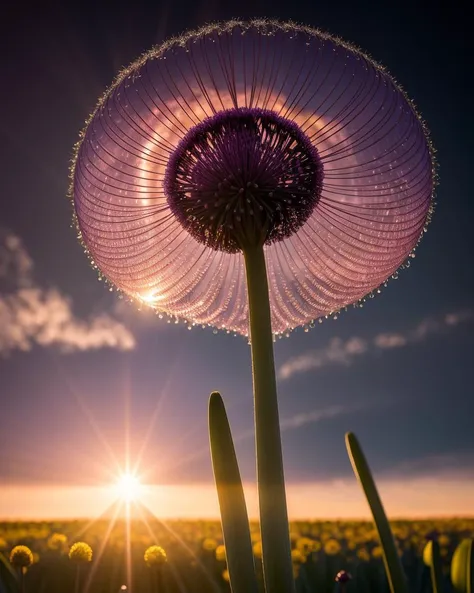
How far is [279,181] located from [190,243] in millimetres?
1548

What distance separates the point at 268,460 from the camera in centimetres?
371

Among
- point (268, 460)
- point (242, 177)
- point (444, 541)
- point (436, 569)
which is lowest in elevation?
point (444, 541)

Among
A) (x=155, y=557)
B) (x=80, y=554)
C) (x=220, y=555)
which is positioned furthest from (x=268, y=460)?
(x=220, y=555)

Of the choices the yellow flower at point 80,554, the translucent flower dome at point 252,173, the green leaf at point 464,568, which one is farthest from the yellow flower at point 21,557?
the green leaf at point 464,568

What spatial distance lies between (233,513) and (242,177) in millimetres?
2390

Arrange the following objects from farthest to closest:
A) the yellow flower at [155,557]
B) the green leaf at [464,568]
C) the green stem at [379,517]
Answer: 1. the yellow flower at [155,557]
2. the green leaf at [464,568]
3. the green stem at [379,517]

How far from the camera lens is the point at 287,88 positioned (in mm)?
4766

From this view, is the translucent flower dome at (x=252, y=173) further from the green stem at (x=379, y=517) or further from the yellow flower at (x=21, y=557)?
the yellow flower at (x=21, y=557)

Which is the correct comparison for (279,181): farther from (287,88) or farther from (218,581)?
(218,581)

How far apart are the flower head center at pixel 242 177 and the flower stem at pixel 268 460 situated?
0.64m

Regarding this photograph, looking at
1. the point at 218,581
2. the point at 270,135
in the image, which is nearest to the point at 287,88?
the point at 270,135

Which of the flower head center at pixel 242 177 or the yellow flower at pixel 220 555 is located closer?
the flower head center at pixel 242 177

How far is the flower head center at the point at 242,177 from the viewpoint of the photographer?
14.2 ft

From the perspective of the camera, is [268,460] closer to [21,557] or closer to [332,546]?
[21,557]
